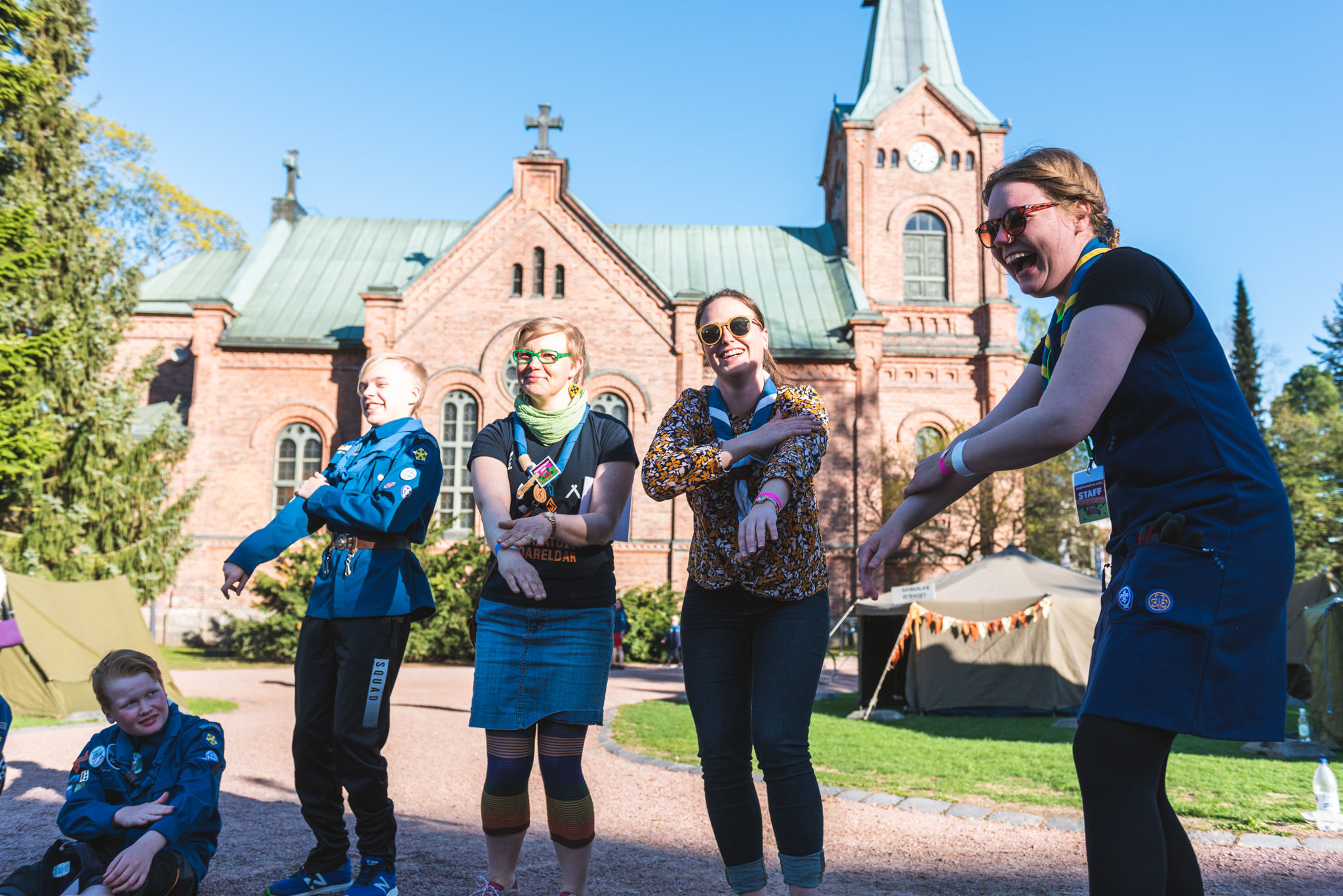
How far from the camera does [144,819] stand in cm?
325

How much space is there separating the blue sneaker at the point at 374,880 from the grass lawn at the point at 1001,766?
4.00 meters

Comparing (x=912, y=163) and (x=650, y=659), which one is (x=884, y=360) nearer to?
(x=912, y=163)

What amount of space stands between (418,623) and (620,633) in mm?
4452

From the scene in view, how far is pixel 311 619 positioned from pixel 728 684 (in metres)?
1.89

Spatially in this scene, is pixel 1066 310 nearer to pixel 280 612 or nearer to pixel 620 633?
pixel 620 633

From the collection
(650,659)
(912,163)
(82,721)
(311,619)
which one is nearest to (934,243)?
(912,163)

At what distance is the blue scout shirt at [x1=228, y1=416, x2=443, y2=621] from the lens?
149 inches

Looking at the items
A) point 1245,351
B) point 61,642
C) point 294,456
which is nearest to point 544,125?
point 294,456

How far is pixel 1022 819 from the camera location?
559 cm

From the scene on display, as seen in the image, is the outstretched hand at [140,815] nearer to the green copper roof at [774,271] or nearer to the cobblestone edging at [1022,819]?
the cobblestone edging at [1022,819]

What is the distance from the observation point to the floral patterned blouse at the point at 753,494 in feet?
10.1

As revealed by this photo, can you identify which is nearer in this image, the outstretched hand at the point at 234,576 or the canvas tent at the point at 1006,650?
the outstretched hand at the point at 234,576

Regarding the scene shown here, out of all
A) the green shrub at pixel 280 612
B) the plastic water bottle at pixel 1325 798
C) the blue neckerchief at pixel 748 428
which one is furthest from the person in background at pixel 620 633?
the blue neckerchief at pixel 748 428

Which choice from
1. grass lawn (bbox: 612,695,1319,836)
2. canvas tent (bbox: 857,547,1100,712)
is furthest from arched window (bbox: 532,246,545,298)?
grass lawn (bbox: 612,695,1319,836)
